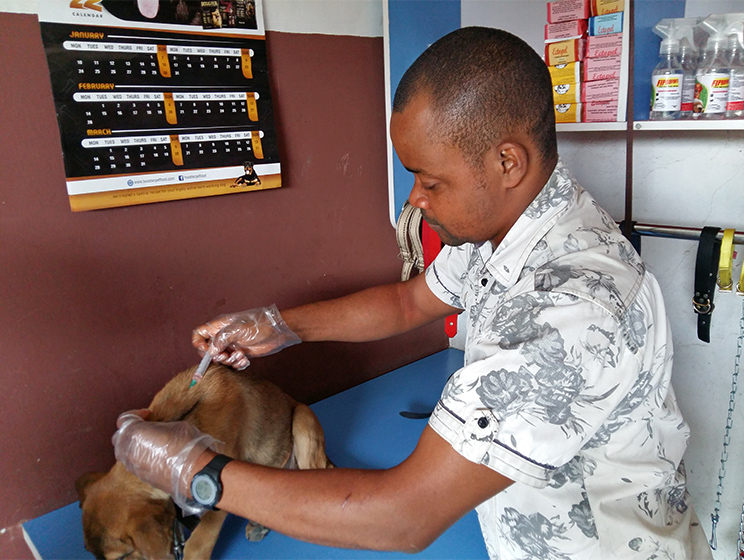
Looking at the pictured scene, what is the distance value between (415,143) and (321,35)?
2.71ft

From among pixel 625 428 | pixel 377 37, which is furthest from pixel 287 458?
pixel 377 37

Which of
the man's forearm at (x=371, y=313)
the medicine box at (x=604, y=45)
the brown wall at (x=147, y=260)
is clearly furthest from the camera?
the man's forearm at (x=371, y=313)

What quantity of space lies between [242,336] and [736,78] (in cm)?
115

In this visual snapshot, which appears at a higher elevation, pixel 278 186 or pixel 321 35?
pixel 321 35

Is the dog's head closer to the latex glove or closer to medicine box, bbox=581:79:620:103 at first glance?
the latex glove

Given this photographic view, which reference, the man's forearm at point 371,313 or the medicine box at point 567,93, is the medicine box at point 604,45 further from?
the man's forearm at point 371,313

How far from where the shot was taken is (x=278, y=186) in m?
1.41

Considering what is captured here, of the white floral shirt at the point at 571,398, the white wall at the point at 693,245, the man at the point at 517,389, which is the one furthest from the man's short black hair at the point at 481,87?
the white wall at the point at 693,245

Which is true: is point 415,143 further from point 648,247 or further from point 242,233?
point 648,247

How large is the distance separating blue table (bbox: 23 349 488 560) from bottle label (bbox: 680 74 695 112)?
993mm

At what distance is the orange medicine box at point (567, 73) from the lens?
49.9 inches

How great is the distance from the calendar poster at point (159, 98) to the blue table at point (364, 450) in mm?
705

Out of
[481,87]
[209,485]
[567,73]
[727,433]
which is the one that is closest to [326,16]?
[567,73]

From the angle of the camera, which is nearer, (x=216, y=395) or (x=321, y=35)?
(x=216, y=395)
